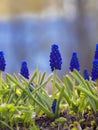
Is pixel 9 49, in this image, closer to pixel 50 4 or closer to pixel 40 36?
pixel 40 36

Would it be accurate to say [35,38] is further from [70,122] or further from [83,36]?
[70,122]

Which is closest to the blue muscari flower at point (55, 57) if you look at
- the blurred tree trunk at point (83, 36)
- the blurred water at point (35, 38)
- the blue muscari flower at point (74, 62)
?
the blue muscari flower at point (74, 62)

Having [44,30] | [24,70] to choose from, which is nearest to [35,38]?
[44,30]

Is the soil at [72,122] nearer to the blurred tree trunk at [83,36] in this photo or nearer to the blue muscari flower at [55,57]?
the blue muscari flower at [55,57]

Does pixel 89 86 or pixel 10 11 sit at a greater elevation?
pixel 10 11

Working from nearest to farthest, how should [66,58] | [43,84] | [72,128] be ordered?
[72,128] → [43,84] → [66,58]

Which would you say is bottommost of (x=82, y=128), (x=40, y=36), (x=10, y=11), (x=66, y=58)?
(x=82, y=128)

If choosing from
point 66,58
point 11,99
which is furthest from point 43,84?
point 66,58

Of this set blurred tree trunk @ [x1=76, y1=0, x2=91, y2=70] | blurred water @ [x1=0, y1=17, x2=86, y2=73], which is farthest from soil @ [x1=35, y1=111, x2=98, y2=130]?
blurred water @ [x1=0, y1=17, x2=86, y2=73]

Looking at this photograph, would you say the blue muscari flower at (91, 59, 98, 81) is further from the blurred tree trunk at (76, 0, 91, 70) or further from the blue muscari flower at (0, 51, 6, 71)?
the blurred tree trunk at (76, 0, 91, 70)
